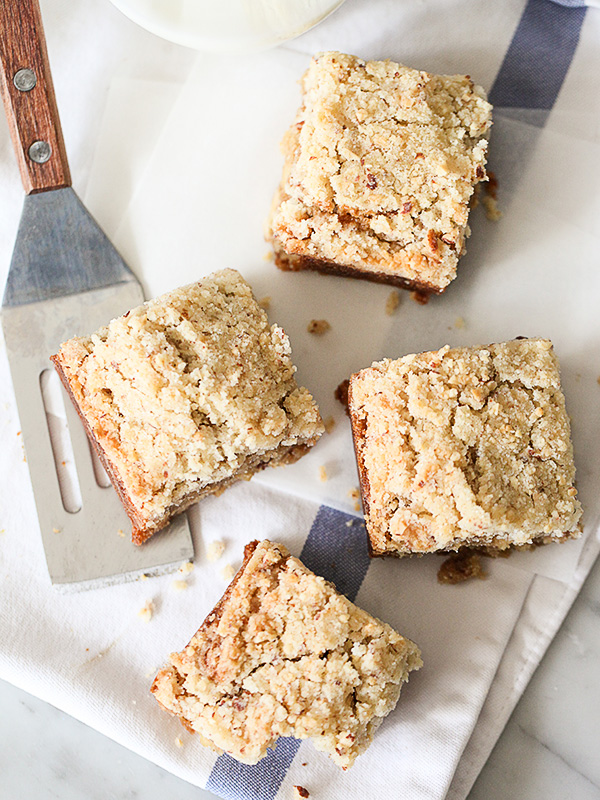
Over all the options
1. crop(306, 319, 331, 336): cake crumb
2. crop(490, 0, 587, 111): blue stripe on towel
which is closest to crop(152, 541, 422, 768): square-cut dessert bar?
crop(306, 319, 331, 336): cake crumb

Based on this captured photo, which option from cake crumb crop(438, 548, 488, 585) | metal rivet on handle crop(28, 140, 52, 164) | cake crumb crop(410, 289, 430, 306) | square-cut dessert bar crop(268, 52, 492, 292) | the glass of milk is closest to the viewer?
the glass of milk

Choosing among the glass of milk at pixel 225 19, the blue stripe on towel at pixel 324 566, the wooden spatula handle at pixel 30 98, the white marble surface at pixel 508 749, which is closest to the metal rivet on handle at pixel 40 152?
the wooden spatula handle at pixel 30 98

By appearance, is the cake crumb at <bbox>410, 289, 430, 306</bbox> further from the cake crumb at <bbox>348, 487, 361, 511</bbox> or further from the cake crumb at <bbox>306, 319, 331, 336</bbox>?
the cake crumb at <bbox>348, 487, 361, 511</bbox>

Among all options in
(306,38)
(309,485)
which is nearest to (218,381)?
(309,485)

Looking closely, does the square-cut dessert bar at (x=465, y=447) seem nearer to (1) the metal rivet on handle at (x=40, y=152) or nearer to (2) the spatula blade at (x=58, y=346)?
(2) the spatula blade at (x=58, y=346)

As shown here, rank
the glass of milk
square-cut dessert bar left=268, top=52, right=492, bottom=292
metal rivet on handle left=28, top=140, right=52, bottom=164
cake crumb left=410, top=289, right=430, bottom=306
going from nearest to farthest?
1. the glass of milk
2. square-cut dessert bar left=268, top=52, right=492, bottom=292
3. metal rivet on handle left=28, top=140, right=52, bottom=164
4. cake crumb left=410, top=289, right=430, bottom=306

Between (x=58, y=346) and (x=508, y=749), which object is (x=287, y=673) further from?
(x=58, y=346)

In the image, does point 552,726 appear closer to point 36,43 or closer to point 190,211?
point 190,211
